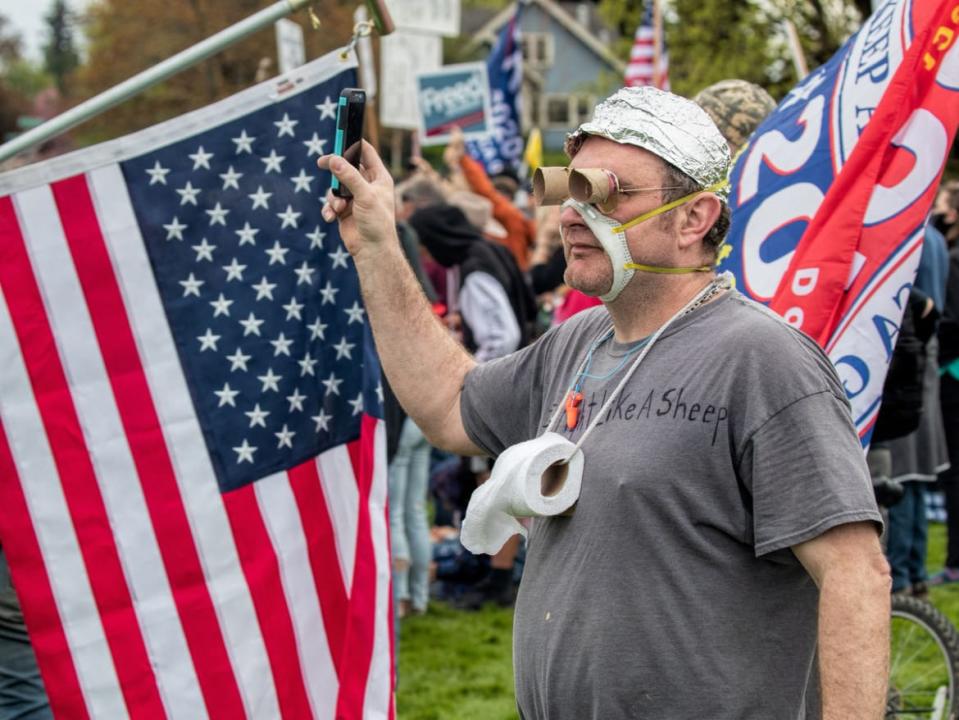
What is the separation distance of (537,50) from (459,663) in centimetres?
6208

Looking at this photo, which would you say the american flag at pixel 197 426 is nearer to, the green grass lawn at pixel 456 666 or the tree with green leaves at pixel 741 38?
the green grass lawn at pixel 456 666

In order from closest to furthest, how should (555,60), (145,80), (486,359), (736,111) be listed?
(145,80), (736,111), (486,359), (555,60)

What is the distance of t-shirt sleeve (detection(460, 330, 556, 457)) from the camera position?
3.00 metres

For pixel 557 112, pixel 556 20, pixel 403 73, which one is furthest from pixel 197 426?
pixel 557 112

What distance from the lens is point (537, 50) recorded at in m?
66.4

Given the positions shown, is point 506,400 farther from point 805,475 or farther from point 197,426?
point 197,426

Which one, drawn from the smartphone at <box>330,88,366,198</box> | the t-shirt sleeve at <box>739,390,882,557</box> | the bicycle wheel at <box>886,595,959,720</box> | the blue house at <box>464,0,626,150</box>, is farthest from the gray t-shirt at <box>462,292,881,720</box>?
the blue house at <box>464,0,626,150</box>

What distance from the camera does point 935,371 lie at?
301 inches

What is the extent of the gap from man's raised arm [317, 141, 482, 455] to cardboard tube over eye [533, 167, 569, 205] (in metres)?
0.51

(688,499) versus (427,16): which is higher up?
(427,16)

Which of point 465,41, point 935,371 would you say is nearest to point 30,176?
point 935,371

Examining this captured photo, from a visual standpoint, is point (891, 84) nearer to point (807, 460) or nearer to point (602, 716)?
point (807, 460)

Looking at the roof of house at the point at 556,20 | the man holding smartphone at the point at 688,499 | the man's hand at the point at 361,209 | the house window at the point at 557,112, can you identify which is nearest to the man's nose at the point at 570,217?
the man holding smartphone at the point at 688,499

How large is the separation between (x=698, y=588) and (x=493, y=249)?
203 inches
